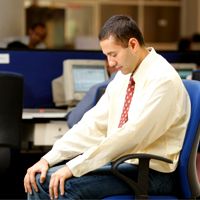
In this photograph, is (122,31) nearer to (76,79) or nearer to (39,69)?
(76,79)

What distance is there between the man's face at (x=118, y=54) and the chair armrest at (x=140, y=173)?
1.12ft

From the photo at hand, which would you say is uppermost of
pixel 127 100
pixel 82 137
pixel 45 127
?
pixel 127 100

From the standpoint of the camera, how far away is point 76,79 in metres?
3.94

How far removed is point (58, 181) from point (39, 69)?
2161 mm

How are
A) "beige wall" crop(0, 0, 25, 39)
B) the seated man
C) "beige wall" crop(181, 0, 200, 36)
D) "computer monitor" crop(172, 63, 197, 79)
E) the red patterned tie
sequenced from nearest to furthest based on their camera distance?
→ the red patterned tie → the seated man → "computer monitor" crop(172, 63, 197, 79) → "beige wall" crop(0, 0, 25, 39) → "beige wall" crop(181, 0, 200, 36)

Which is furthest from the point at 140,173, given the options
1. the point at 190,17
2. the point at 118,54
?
the point at 190,17

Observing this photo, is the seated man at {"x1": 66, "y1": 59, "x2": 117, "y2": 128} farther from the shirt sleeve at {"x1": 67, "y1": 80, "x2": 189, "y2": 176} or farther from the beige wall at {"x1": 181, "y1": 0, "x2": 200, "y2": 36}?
the beige wall at {"x1": 181, "y1": 0, "x2": 200, "y2": 36}

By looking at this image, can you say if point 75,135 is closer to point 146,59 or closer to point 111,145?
point 111,145

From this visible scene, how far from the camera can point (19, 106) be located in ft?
10.6

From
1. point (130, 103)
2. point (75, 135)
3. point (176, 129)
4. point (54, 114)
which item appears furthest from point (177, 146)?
point (54, 114)

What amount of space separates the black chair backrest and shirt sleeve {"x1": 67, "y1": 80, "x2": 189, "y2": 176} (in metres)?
1.28


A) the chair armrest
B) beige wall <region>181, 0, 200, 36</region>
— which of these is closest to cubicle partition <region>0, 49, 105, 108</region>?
the chair armrest

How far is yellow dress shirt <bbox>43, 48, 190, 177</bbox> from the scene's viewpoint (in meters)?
1.99

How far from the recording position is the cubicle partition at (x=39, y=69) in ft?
13.2
